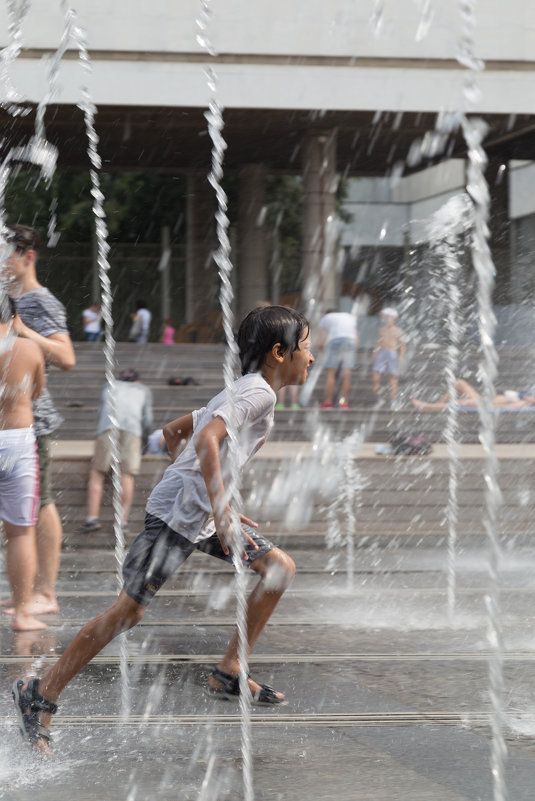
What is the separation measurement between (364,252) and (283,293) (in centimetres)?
598

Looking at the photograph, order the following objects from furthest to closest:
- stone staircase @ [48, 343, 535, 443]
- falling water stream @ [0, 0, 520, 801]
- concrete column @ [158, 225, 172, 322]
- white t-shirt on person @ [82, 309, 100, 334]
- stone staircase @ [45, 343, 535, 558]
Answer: concrete column @ [158, 225, 172, 322] → white t-shirt on person @ [82, 309, 100, 334] → stone staircase @ [48, 343, 535, 443] → stone staircase @ [45, 343, 535, 558] → falling water stream @ [0, 0, 520, 801]

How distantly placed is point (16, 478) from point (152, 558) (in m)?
1.85

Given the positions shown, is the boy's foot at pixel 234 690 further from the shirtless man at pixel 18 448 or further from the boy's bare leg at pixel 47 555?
the boy's bare leg at pixel 47 555

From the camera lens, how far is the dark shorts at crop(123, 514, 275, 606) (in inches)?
155

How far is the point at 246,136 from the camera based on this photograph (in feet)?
78.9

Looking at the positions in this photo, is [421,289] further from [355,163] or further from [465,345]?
[465,345]

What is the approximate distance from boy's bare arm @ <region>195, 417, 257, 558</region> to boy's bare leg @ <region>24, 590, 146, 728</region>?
39 cm

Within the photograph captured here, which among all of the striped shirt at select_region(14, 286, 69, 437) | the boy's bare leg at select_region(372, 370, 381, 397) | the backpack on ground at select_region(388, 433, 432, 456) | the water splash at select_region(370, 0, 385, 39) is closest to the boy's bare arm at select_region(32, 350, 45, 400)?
the striped shirt at select_region(14, 286, 69, 437)

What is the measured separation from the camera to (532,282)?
31.0 meters

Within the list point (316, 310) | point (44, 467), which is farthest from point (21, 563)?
point (316, 310)

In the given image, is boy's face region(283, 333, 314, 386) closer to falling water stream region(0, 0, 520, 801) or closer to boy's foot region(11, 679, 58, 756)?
falling water stream region(0, 0, 520, 801)

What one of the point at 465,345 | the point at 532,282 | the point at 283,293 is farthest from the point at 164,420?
the point at 532,282

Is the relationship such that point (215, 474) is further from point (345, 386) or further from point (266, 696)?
point (345, 386)

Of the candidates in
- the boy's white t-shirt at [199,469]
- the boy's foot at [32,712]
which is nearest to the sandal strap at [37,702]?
the boy's foot at [32,712]
